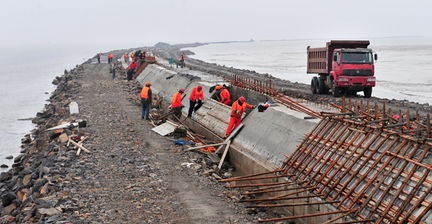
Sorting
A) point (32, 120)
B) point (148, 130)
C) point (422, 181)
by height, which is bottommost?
point (32, 120)


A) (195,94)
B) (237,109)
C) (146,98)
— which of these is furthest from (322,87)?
(237,109)

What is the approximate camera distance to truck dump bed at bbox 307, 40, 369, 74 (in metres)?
27.1

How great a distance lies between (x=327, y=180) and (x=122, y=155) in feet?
24.5

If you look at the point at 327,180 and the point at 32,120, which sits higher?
the point at 327,180

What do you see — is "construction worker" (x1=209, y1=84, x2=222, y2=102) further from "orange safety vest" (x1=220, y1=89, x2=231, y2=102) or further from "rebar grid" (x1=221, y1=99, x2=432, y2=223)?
"rebar grid" (x1=221, y1=99, x2=432, y2=223)

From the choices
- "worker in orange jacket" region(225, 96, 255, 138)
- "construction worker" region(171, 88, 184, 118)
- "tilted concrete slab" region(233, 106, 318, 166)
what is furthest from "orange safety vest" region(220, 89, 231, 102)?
"tilted concrete slab" region(233, 106, 318, 166)

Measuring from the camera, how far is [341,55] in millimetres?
25797

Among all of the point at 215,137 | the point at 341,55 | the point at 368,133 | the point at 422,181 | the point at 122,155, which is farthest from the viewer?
the point at 341,55

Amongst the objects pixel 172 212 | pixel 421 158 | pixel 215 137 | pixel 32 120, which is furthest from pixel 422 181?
pixel 32 120

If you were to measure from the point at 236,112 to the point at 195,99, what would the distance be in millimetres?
5140

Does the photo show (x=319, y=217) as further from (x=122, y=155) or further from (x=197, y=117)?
(x=197, y=117)

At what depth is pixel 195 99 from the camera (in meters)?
22.9

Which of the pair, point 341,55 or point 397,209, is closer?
point 397,209

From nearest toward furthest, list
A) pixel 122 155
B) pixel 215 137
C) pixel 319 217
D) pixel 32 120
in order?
1. pixel 319 217
2. pixel 122 155
3. pixel 215 137
4. pixel 32 120
